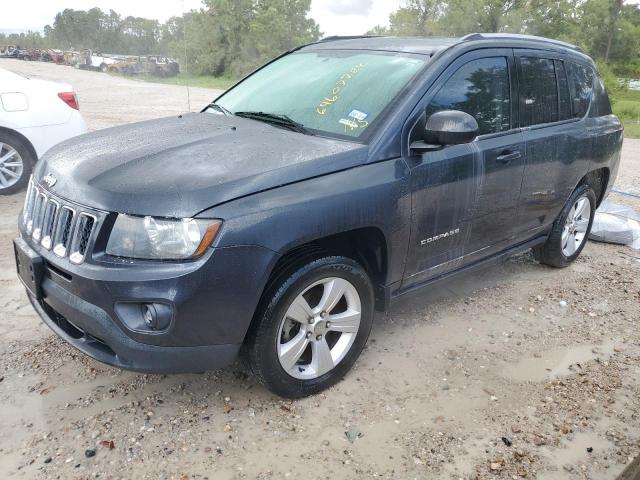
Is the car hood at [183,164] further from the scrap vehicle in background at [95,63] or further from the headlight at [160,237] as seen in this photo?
the scrap vehicle in background at [95,63]

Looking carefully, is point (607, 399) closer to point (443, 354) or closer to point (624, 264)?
point (443, 354)

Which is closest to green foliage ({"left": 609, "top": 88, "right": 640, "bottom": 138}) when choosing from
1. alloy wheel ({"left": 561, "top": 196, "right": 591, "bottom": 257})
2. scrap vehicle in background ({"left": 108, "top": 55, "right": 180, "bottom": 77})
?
alloy wheel ({"left": 561, "top": 196, "right": 591, "bottom": 257})

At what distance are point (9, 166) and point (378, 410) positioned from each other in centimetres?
512

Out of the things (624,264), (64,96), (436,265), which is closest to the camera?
(436,265)

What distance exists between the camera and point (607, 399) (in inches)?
123

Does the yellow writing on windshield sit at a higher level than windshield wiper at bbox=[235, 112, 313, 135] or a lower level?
higher

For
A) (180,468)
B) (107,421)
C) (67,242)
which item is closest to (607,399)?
(180,468)

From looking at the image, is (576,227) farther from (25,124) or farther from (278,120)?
(25,124)

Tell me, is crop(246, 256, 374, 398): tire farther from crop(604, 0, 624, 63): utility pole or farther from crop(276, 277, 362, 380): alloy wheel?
crop(604, 0, 624, 63): utility pole

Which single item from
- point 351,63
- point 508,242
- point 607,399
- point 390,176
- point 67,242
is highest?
point 351,63

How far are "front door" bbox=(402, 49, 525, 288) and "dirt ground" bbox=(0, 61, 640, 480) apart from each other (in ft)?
1.88

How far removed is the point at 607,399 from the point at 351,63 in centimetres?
250

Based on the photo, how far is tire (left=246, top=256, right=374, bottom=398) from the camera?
104 inches

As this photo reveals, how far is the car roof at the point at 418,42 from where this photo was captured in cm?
350
